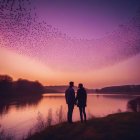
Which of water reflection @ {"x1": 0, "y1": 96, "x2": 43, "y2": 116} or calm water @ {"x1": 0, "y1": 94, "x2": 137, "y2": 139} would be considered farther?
water reflection @ {"x1": 0, "y1": 96, "x2": 43, "y2": 116}

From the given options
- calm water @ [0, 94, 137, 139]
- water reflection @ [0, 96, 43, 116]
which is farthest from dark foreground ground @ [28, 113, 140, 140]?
water reflection @ [0, 96, 43, 116]

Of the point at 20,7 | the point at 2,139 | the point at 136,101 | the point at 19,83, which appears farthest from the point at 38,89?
the point at 20,7

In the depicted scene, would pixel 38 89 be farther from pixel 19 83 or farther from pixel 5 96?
pixel 5 96

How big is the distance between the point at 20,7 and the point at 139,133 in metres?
10.8

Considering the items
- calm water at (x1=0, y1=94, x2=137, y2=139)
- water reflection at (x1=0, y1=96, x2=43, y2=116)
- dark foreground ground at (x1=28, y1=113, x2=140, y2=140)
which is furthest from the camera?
water reflection at (x1=0, y1=96, x2=43, y2=116)

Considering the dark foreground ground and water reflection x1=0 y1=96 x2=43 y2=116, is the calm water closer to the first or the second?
water reflection x1=0 y1=96 x2=43 y2=116

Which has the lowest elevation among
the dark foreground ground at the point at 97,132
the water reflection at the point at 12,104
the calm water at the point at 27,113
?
the calm water at the point at 27,113

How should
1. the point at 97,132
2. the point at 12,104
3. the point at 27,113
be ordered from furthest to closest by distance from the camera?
1. the point at 12,104
2. the point at 27,113
3. the point at 97,132

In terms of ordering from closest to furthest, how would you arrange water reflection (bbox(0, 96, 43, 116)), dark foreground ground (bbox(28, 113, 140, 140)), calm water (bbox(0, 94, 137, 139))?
dark foreground ground (bbox(28, 113, 140, 140)), calm water (bbox(0, 94, 137, 139)), water reflection (bbox(0, 96, 43, 116))

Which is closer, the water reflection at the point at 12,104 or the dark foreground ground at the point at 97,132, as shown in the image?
the dark foreground ground at the point at 97,132

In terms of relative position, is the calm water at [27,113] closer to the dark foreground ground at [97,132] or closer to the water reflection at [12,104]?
the water reflection at [12,104]

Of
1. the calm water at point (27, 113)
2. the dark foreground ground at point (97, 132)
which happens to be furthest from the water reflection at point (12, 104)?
the dark foreground ground at point (97, 132)

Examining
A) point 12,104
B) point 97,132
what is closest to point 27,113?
point 12,104

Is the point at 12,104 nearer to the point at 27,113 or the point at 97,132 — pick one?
the point at 27,113
